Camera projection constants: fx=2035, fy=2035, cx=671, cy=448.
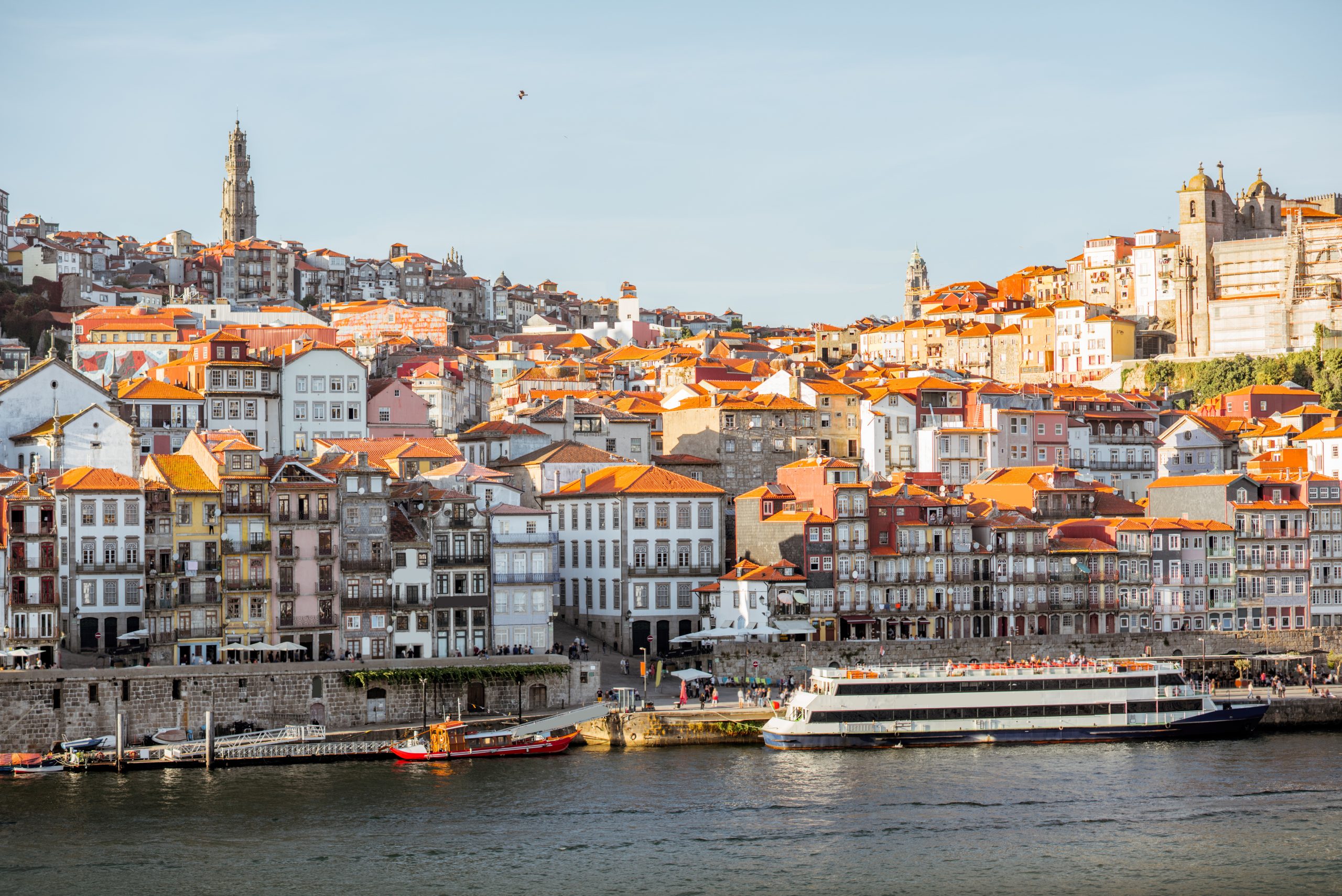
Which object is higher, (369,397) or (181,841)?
(369,397)

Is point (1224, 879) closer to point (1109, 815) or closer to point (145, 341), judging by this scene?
point (1109, 815)

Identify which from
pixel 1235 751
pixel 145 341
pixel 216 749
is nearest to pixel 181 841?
pixel 216 749

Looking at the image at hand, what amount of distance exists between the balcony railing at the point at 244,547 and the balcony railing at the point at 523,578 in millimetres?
8338

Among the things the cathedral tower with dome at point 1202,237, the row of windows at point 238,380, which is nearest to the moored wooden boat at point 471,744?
the row of windows at point 238,380

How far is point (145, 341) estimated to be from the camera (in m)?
105

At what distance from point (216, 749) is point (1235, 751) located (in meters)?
31.7

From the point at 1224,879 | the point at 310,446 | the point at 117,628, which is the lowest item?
the point at 1224,879

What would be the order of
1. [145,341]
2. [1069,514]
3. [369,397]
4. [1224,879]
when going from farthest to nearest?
[145,341]
[369,397]
[1069,514]
[1224,879]

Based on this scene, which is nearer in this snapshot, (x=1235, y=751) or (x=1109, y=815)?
(x=1109, y=815)

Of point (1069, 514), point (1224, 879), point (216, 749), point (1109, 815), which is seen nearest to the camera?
point (1224, 879)

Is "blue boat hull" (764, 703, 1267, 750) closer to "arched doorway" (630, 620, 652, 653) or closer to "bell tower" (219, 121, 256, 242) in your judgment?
"arched doorway" (630, 620, 652, 653)

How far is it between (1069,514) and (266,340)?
44083mm

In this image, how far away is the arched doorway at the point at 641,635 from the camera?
75.8 meters

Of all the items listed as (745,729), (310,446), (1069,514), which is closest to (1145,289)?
(1069,514)
